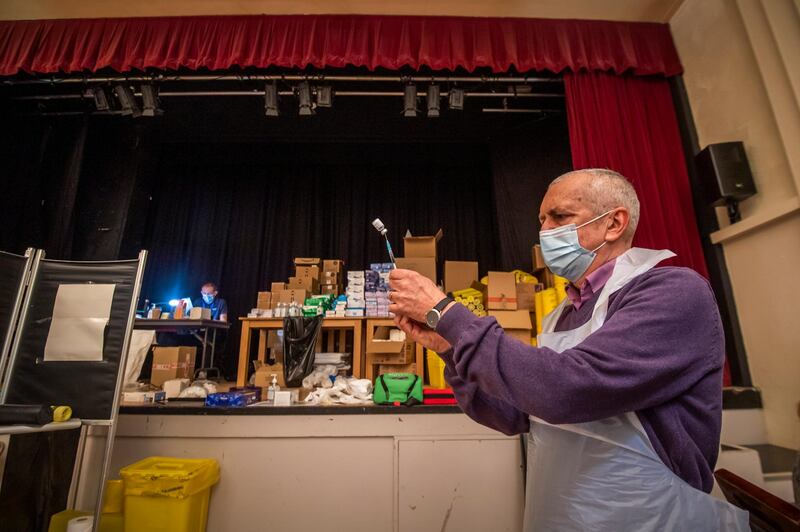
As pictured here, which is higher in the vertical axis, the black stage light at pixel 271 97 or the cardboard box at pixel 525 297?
the black stage light at pixel 271 97

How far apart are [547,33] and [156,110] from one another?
137 inches

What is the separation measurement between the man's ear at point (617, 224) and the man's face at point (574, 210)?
0.7 inches

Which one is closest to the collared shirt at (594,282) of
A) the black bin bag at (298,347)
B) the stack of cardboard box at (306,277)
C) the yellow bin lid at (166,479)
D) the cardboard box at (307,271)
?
the yellow bin lid at (166,479)

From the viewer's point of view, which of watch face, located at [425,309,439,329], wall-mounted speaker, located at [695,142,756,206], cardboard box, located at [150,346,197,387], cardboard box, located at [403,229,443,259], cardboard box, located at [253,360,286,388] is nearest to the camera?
watch face, located at [425,309,439,329]

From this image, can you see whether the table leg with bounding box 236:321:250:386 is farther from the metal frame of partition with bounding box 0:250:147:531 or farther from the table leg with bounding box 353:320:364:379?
the metal frame of partition with bounding box 0:250:147:531

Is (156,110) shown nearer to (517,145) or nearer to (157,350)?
(157,350)

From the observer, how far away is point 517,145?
4215mm

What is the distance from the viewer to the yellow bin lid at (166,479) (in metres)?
1.63

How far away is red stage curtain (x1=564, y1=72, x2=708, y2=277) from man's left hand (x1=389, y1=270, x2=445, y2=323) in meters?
2.20

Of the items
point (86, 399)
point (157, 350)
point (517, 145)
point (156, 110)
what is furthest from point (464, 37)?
point (157, 350)

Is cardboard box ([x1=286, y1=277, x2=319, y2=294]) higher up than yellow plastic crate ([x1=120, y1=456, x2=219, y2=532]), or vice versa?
cardboard box ([x1=286, y1=277, x2=319, y2=294])

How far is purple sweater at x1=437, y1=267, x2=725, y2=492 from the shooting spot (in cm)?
63

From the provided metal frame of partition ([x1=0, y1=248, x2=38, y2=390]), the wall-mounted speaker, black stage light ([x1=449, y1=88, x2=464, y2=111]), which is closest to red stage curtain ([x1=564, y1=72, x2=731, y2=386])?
the wall-mounted speaker

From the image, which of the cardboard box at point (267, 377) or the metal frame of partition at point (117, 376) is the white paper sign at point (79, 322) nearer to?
the metal frame of partition at point (117, 376)
